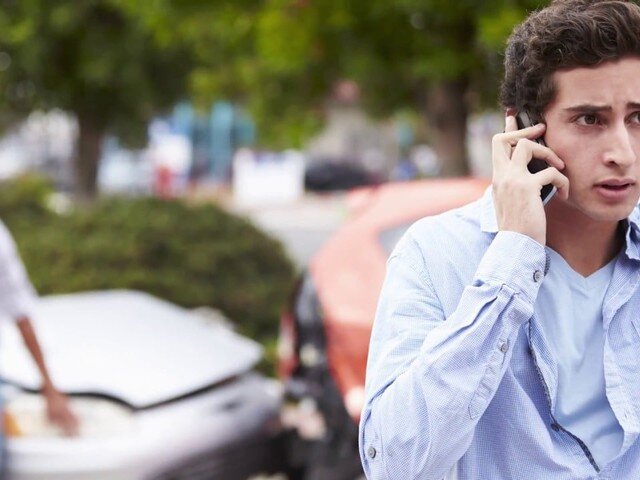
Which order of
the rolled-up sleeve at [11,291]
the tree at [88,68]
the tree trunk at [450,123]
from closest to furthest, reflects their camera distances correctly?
the rolled-up sleeve at [11,291] → the tree trunk at [450,123] → the tree at [88,68]

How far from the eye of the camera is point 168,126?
35.1m

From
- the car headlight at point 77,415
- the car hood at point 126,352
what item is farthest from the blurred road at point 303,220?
the car headlight at point 77,415

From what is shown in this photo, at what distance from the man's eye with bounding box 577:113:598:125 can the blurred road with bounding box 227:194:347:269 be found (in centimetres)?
1392

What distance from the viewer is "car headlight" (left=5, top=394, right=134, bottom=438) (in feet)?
12.9

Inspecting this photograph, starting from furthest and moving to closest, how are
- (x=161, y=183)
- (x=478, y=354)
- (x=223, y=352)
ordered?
(x=161, y=183) < (x=223, y=352) < (x=478, y=354)

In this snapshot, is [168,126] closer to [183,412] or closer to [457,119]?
[457,119]

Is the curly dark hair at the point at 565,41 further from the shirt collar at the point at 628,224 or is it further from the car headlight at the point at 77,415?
the car headlight at the point at 77,415

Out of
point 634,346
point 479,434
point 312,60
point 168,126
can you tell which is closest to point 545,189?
point 634,346

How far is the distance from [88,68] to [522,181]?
831 centimetres

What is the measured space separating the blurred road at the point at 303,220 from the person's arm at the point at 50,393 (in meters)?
11.8

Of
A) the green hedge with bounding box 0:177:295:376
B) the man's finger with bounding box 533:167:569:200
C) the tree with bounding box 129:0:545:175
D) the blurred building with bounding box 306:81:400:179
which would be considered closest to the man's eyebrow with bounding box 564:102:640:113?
the man's finger with bounding box 533:167:569:200

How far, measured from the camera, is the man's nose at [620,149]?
5.71ft

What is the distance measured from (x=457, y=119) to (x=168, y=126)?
28.5 meters

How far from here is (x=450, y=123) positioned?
7.27 metres
